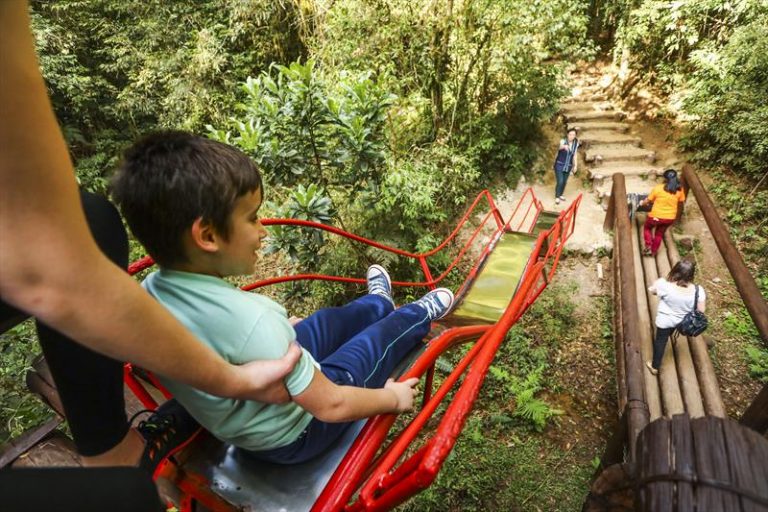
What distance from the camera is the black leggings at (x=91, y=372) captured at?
0.82 m

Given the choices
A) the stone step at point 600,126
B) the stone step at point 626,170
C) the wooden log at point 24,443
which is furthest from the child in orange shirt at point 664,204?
the wooden log at point 24,443

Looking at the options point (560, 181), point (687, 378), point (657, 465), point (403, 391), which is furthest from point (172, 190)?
point (560, 181)

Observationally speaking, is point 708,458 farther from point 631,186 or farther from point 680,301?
point 631,186

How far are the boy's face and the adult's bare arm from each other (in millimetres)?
383

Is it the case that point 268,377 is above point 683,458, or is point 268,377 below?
above

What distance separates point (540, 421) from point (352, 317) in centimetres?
280

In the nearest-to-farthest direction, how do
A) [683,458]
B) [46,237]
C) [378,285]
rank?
[46,237]
[683,458]
[378,285]

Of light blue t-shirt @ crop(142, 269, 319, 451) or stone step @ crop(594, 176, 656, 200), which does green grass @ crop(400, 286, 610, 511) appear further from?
stone step @ crop(594, 176, 656, 200)

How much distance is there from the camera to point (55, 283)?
443 millimetres

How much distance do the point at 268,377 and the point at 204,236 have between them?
0.33 metres

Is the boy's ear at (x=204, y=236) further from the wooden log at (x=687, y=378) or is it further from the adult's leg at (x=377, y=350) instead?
the wooden log at (x=687, y=378)

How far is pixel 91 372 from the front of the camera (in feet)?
2.72

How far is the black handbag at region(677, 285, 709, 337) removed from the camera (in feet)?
11.1

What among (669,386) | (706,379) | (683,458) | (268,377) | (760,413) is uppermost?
(268,377)
